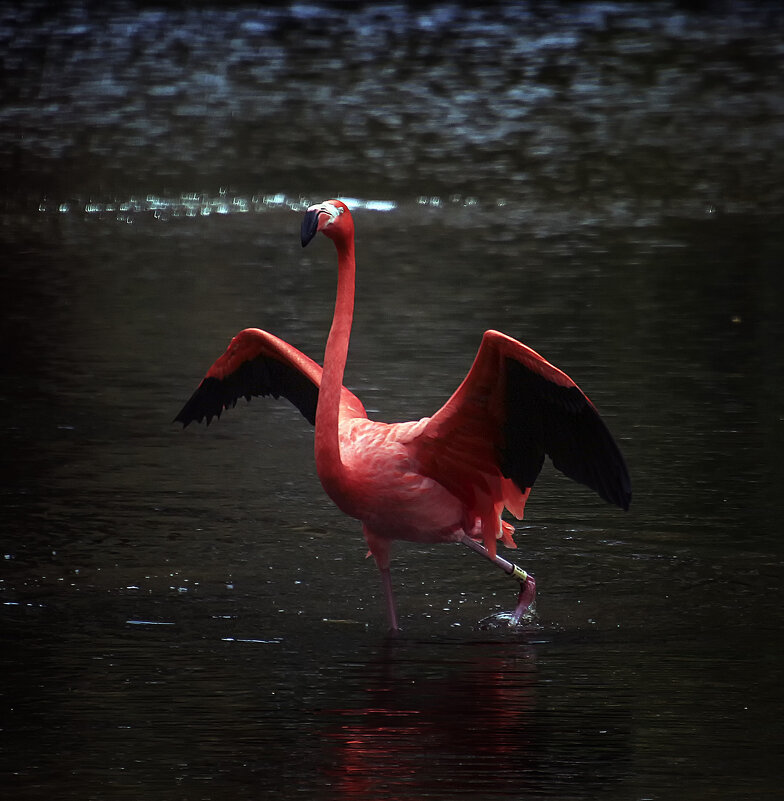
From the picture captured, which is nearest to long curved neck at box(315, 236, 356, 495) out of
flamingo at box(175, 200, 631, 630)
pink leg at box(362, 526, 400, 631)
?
flamingo at box(175, 200, 631, 630)

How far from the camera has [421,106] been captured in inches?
805

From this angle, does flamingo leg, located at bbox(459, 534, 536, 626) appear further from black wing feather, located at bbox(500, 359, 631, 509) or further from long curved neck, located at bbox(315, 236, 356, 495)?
long curved neck, located at bbox(315, 236, 356, 495)

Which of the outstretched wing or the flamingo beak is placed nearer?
the flamingo beak

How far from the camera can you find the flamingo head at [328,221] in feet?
19.6

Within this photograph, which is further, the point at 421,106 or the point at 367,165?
the point at 421,106

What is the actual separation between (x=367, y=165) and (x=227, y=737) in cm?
1261

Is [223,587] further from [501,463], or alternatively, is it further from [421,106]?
[421,106]

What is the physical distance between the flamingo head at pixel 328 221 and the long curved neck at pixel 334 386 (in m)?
0.06

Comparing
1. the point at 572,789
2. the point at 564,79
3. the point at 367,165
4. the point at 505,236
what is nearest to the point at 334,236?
the point at 572,789

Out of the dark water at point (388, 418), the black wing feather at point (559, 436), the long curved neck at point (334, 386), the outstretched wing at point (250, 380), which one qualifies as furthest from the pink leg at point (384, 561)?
the outstretched wing at point (250, 380)

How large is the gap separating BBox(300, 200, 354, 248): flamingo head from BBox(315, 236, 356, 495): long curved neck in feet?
0.19

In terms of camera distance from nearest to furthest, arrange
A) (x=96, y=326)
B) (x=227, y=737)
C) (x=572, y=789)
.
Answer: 1. (x=572, y=789)
2. (x=227, y=737)
3. (x=96, y=326)

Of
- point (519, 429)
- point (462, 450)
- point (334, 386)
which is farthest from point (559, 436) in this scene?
point (334, 386)

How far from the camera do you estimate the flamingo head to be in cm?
598
